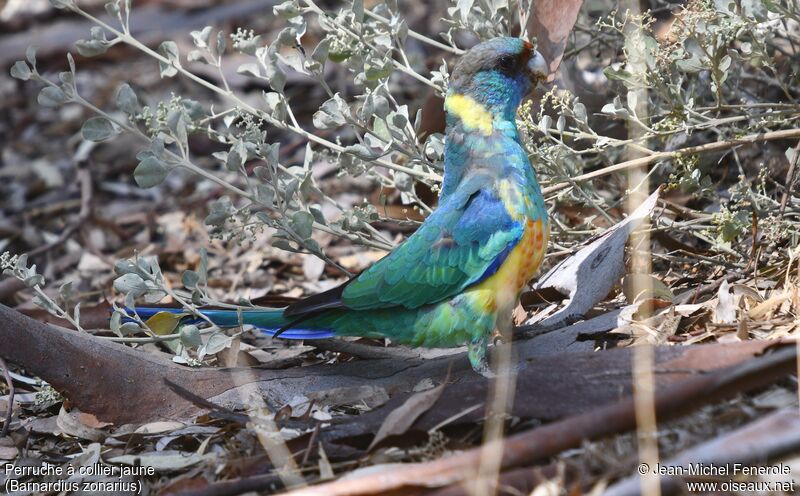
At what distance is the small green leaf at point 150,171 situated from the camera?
2.87 m

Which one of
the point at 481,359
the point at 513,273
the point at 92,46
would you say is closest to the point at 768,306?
the point at 513,273

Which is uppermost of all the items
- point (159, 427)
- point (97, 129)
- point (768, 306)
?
point (97, 129)

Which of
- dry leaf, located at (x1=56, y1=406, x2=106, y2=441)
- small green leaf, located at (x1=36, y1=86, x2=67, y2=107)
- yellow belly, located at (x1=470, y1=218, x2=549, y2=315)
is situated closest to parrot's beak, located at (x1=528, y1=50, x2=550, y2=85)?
yellow belly, located at (x1=470, y1=218, x2=549, y2=315)

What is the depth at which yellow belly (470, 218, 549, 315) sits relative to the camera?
9.04ft

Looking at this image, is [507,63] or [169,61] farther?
[169,61]

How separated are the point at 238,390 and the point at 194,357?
42 cm

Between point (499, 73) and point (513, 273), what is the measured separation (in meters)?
0.64

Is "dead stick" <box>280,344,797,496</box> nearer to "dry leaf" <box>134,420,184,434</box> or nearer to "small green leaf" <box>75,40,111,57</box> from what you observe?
"dry leaf" <box>134,420,184,434</box>

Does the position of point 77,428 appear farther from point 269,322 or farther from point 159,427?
point 269,322

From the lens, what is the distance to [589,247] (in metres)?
2.99

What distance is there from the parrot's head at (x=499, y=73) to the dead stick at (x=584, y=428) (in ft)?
4.51

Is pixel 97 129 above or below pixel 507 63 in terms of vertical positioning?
below

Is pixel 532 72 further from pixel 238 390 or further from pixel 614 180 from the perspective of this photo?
pixel 238 390

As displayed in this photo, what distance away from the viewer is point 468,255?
2766mm
